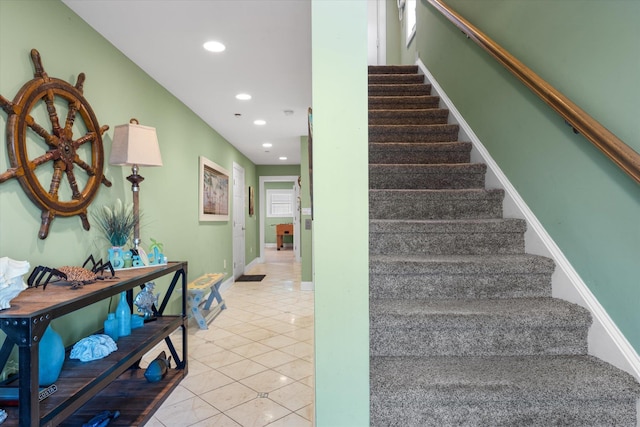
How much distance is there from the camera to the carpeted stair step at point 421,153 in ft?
8.78

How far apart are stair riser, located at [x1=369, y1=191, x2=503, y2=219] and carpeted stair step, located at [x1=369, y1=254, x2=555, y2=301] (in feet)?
1.72

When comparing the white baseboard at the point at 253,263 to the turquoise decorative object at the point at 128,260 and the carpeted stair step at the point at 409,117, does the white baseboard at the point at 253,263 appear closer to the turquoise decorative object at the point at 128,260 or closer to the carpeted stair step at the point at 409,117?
the carpeted stair step at the point at 409,117

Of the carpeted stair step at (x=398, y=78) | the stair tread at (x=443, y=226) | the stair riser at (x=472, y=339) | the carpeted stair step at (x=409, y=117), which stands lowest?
the stair riser at (x=472, y=339)

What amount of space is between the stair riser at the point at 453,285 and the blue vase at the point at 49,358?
1.40 meters

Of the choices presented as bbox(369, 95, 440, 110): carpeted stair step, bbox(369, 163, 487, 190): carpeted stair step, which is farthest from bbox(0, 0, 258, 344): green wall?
bbox(369, 95, 440, 110): carpeted stair step

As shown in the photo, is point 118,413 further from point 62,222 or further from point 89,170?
point 89,170

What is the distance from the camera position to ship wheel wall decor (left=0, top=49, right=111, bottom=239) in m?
1.70

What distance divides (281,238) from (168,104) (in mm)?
8800

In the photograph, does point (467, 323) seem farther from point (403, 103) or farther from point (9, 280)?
point (403, 103)

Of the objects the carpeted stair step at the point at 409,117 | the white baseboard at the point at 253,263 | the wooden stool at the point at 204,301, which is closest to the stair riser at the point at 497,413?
the carpeted stair step at the point at 409,117

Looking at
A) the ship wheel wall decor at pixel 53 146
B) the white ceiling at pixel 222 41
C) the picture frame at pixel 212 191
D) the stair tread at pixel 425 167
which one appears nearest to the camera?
the ship wheel wall decor at pixel 53 146

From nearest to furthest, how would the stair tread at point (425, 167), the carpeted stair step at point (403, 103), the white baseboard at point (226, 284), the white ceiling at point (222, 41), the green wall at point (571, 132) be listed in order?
1. the green wall at point (571, 132)
2. the white ceiling at point (222, 41)
3. the stair tread at point (425, 167)
4. the carpeted stair step at point (403, 103)
5. the white baseboard at point (226, 284)

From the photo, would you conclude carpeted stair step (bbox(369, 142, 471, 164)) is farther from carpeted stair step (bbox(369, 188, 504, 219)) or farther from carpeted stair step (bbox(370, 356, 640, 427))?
carpeted stair step (bbox(370, 356, 640, 427))

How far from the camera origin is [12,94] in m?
1.69
